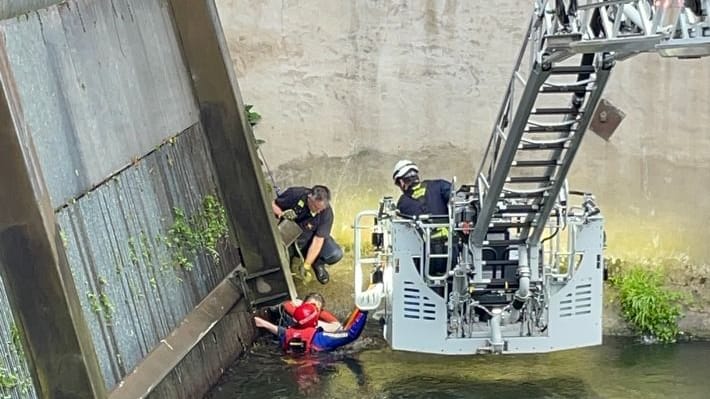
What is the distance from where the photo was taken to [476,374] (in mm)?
10242

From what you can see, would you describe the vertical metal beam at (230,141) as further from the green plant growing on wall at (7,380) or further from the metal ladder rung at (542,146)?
the green plant growing on wall at (7,380)

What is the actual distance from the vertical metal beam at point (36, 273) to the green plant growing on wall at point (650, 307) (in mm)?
6361

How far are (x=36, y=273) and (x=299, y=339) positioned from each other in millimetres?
4746

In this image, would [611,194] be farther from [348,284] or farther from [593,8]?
[593,8]

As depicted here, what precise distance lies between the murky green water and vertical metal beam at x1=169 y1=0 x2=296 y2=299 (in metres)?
0.82

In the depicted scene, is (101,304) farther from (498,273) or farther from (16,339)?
(498,273)

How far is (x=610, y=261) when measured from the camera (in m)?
11.6

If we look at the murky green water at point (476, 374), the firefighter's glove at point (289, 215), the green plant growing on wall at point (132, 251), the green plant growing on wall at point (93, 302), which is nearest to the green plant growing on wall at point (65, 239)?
the green plant growing on wall at point (93, 302)

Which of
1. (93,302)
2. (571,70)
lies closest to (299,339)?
(93,302)

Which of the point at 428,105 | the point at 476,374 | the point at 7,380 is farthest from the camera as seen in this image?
the point at 428,105

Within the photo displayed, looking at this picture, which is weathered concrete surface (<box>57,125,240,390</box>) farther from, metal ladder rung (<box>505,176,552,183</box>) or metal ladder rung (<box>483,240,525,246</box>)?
metal ladder rung (<box>505,176,552,183</box>)

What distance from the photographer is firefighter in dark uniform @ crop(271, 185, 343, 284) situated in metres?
11.3

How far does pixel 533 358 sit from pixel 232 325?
2904mm

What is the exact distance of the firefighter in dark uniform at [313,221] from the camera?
11258 millimetres
